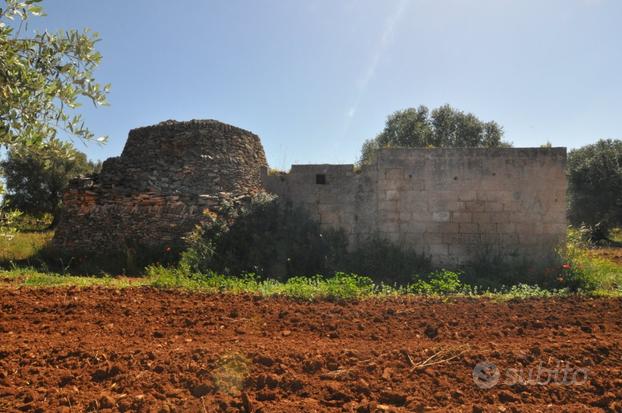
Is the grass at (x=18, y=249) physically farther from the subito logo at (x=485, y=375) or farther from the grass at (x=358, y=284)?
the subito logo at (x=485, y=375)

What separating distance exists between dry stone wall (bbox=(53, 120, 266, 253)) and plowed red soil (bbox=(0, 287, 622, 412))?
5950 millimetres

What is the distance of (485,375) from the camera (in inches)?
133

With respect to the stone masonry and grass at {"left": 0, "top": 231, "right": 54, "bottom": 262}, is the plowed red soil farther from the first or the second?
grass at {"left": 0, "top": 231, "right": 54, "bottom": 262}

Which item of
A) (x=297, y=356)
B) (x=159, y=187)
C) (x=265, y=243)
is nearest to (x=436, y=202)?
(x=265, y=243)

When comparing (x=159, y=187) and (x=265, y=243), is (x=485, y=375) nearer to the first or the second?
(x=265, y=243)

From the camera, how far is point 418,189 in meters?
9.55

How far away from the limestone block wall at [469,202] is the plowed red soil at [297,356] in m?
3.87

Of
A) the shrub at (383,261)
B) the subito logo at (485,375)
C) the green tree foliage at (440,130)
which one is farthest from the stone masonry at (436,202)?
the green tree foliage at (440,130)

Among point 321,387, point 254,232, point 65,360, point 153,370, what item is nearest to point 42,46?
point 65,360

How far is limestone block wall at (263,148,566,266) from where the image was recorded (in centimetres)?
931

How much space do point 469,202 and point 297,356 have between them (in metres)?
7.01

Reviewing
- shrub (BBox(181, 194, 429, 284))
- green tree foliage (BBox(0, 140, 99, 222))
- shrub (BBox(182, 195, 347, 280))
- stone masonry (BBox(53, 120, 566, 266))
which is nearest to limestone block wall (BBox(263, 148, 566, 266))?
stone masonry (BBox(53, 120, 566, 266))

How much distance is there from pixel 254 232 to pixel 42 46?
229 inches

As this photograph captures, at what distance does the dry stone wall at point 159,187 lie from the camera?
1143cm
